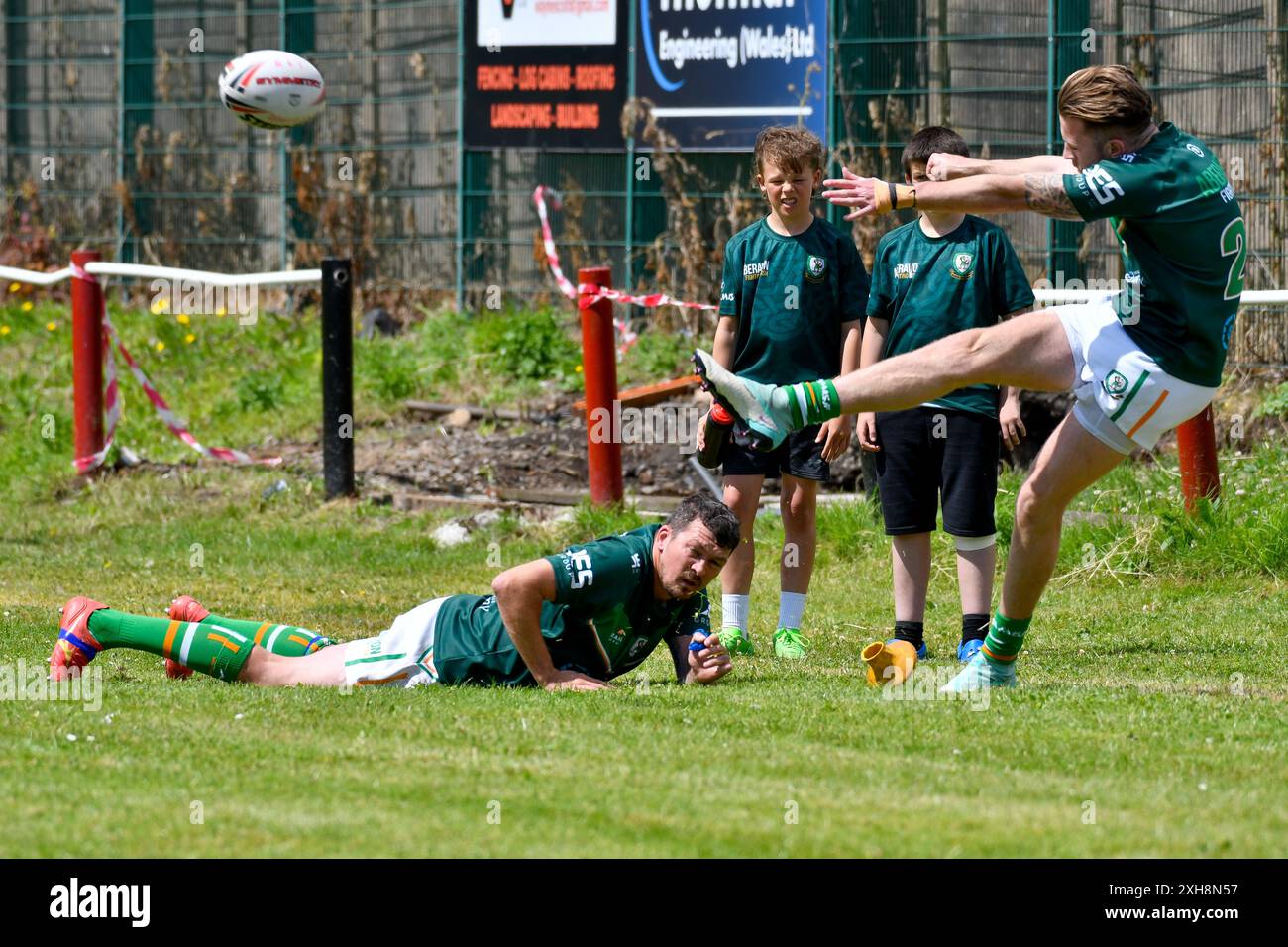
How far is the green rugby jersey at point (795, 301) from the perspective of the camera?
25.1ft

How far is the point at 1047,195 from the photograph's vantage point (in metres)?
5.89

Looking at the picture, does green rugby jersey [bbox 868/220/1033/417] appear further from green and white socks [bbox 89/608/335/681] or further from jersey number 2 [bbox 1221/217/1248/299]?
green and white socks [bbox 89/608/335/681]

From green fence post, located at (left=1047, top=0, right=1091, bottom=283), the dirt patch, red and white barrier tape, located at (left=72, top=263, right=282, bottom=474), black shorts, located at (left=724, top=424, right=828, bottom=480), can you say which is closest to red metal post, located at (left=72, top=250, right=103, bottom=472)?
red and white barrier tape, located at (left=72, top=263, right=282, bottom=474)

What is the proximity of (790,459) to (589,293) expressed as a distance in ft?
11.0

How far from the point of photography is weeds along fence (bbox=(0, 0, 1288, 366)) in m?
Answer: 13.6

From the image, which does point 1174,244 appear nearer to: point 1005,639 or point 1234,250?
point 1234,250

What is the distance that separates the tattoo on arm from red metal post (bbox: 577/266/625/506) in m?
4.92

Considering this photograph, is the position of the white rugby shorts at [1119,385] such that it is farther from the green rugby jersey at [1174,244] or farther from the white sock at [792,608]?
the white sock at [792,608]

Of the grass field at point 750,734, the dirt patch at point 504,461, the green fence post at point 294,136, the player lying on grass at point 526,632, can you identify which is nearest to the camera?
the grass field at point 750,734

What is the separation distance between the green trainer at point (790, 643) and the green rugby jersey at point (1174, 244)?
221 centimetres

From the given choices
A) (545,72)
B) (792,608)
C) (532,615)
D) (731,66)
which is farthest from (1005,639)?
(545,72)

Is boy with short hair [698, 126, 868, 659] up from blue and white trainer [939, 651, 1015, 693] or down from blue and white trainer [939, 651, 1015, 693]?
up

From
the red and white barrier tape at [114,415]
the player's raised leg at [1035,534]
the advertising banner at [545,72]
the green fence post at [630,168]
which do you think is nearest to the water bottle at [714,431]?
the player's raised leg at [1035,534]
